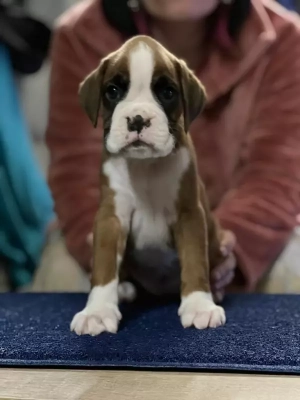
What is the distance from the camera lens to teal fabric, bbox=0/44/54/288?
148 centimetres

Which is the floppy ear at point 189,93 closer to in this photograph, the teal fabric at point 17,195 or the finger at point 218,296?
the finger at point 218,296

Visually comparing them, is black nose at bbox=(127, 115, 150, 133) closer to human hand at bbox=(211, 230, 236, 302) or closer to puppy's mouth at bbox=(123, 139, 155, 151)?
puppy's mouth at bbox=(123, 139, 155, 151)

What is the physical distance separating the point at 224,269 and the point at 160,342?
362 millimetres

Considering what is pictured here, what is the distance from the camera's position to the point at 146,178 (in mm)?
928

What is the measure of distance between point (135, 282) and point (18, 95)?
77 cm

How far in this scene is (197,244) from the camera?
905 mm

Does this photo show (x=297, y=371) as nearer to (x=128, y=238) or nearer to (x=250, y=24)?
(x=128, y=238)

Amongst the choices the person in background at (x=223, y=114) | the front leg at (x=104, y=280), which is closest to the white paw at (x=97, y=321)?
the front leg at (x=104, y=280)

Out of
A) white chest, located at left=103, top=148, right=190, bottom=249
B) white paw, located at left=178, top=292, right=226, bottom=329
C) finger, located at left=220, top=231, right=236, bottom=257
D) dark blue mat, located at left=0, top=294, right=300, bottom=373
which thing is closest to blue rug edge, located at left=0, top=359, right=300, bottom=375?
dark blue mat, located at left=0, top=294, right=300, bottom=373

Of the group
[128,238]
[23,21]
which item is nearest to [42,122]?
[23,21]

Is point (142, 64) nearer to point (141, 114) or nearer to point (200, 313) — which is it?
point (141, 114)

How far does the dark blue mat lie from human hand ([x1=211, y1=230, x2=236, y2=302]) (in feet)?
0.28

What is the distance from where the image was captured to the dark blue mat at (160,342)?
725 millimetres

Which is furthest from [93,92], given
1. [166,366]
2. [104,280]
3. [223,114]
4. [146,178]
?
[223,114]
